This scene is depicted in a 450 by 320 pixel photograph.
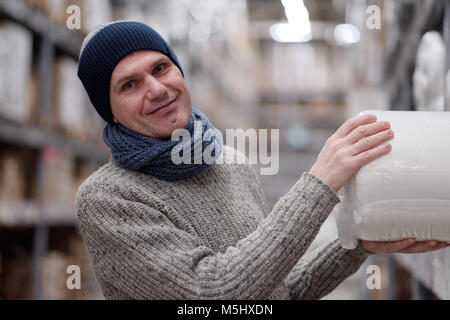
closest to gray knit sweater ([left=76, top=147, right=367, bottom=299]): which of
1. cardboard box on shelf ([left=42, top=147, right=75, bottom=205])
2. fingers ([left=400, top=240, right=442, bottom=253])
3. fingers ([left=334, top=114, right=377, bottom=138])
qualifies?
fingers ([left=334, top=114, right=377, bottom=138])

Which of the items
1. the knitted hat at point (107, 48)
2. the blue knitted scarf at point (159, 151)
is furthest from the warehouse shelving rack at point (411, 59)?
the knitted hat at point (107, 48)

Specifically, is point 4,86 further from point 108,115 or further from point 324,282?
point 324,282

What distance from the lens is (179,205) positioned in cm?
133

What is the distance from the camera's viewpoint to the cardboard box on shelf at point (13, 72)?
2764 millimetres

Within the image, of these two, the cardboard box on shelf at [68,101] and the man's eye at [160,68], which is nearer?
the man's eye at [160,68]

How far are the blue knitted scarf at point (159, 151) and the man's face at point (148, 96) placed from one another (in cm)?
3

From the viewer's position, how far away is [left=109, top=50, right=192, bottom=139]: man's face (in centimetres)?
134

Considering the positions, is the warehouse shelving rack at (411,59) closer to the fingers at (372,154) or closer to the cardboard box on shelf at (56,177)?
the fingers at (372,154)

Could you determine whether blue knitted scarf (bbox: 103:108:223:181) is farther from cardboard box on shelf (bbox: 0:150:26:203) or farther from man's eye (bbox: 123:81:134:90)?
cardboard box on shelf (bbox: 0:150:26:203)

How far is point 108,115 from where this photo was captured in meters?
1.48

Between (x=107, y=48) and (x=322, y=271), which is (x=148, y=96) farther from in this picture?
(x=322, y=271)

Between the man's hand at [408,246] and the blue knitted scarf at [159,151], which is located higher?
the blue knitted scarf at [159,151]

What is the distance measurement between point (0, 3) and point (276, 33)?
7478 millimetres
